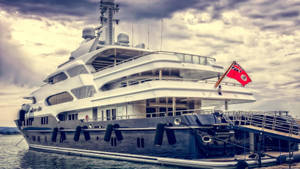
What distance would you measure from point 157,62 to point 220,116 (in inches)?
258

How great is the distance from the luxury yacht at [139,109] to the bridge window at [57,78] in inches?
4.7

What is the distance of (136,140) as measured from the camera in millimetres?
22922

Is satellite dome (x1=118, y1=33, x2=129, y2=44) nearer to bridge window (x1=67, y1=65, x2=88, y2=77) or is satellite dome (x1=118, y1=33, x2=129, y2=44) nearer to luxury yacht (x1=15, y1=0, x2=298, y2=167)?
luxury yacht (x1=15, y1=0, x2=298, y2=167)

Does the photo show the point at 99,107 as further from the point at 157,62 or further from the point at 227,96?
the point at 227,96

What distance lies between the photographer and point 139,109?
86.7ft

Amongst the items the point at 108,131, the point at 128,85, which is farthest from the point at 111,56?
the point at 108,131

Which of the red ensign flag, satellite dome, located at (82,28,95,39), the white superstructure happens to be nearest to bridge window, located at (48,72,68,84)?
the white superstructure

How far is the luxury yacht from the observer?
792 inches

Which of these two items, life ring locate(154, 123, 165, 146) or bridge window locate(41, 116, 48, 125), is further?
bridge window locate(41, 116, 48, 125)

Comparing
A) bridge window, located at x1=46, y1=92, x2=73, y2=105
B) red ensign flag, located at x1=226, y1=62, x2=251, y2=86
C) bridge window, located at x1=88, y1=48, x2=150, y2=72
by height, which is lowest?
bridge window, located at x1=46, y1=92, x2=73, y2=105

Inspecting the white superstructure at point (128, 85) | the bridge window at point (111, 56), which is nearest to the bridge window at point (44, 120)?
the white superstructure at point (128, 85)

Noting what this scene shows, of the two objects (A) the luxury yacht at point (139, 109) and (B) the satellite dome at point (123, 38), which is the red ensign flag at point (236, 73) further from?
(B) the satellite dome at point (123, 38)

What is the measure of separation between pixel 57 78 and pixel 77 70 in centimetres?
627

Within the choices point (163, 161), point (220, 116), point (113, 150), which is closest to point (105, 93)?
point (113, 150)
